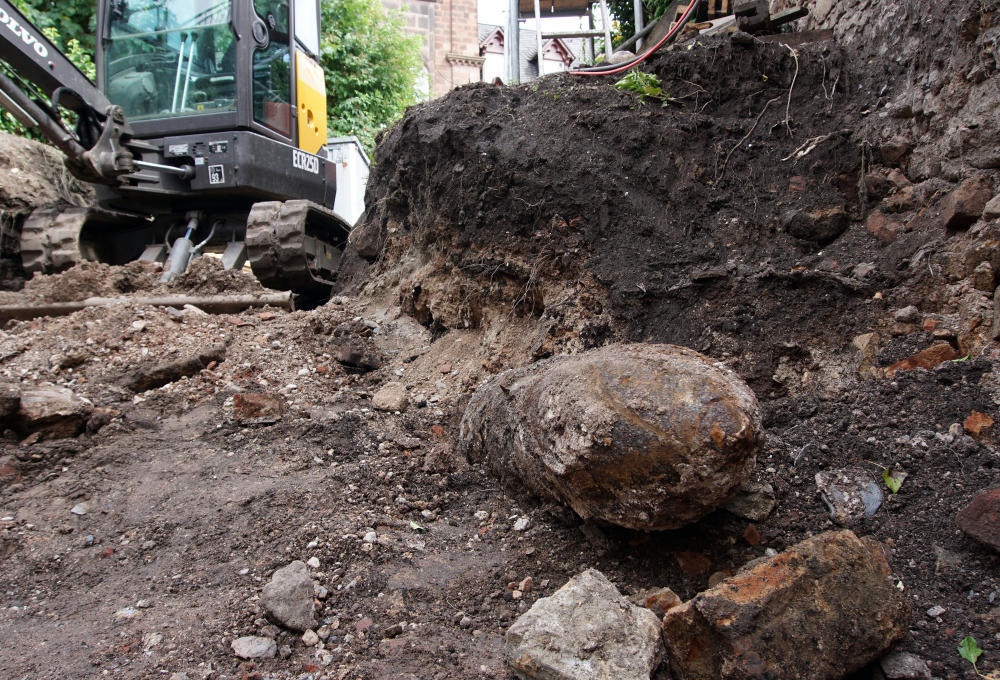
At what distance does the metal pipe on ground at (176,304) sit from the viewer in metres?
5.48

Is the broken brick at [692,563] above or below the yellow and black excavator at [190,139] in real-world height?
below

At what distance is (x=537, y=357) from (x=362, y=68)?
15.5 metres

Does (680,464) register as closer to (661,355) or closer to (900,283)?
(661,355)

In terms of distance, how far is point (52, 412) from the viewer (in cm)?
347

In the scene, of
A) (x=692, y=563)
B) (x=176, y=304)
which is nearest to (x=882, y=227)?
(x=692, y=563)

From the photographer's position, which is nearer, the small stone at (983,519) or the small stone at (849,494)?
the small stone at (983,519)

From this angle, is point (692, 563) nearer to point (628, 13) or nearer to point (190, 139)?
point (190, 139)

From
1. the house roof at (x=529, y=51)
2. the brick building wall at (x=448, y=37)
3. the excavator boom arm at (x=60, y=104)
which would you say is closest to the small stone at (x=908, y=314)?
the house roof at (x=529, y=51)

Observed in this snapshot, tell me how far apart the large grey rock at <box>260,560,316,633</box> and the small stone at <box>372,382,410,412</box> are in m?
1.85

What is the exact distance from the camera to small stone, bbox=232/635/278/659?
1.93 meters

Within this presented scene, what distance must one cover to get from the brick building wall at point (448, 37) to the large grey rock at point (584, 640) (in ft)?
82.4

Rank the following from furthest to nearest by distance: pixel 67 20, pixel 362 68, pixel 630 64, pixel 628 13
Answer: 1. pixel 362 68
2. pixel 67 20
3. pixel 628 13
4. pixel 630 64

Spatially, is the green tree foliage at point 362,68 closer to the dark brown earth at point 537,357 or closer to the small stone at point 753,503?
the dark brown earth at point 537,357

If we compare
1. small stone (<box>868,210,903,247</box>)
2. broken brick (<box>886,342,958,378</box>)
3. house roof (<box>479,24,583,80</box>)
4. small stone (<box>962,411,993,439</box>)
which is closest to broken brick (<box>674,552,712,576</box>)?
small stone (<box>962,411,993,439</box>)
